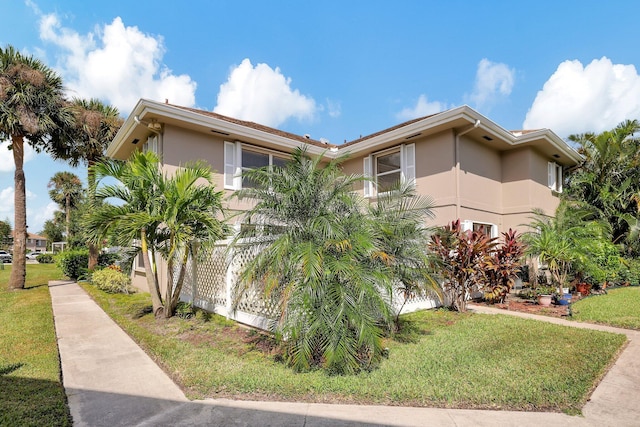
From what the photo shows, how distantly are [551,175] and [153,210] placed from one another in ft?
47.7

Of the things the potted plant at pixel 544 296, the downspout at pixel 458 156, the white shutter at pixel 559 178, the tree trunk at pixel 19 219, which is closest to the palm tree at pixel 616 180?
the white shutter at pixel 559 178

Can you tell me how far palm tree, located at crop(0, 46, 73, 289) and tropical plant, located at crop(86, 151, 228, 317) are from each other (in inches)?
280

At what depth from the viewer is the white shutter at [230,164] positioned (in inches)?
408

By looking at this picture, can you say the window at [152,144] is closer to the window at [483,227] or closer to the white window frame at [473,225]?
the white window frame at [473,225]

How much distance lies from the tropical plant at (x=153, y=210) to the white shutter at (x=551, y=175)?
506 inches

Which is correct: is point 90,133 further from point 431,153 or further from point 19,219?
point 431,153

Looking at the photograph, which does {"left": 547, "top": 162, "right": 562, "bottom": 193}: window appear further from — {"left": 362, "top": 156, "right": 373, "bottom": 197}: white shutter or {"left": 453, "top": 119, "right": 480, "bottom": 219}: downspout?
{"left": 362, "top": 156, "right": 373, "bottom": 197}: white shutter

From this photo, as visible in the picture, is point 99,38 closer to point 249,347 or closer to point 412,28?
point 412,28

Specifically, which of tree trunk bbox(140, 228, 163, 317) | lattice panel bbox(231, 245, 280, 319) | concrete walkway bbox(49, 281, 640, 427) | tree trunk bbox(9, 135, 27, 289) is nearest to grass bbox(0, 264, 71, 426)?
concrete walkway bbox(49, 281, 640, 427)

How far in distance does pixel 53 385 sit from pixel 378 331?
13.0ft

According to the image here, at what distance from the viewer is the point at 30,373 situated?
4301 mm

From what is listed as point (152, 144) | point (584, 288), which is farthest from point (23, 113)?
point (584, 288)

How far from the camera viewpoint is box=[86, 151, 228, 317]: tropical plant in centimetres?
655

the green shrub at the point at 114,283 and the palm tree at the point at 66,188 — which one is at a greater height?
the palm tree at the point at 66,188
